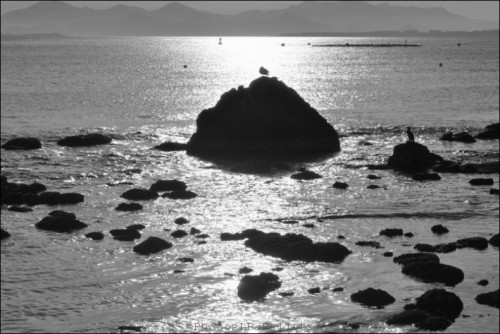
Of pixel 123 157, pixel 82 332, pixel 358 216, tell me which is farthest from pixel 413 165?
pixel 82 332

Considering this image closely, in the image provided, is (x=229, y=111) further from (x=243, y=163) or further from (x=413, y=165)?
(x=413, y=165)

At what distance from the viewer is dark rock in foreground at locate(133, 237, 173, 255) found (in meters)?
39.5

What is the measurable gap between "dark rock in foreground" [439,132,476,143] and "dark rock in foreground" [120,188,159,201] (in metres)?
35.0

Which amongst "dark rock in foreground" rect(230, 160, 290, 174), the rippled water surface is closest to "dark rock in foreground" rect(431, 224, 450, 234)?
the rippled water surface

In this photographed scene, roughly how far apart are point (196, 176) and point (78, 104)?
6445cm

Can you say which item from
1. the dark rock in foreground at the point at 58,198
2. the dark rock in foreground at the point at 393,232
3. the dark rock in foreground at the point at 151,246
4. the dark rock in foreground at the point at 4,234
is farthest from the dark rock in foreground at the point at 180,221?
the dark rock in foreground at the point at 393,232

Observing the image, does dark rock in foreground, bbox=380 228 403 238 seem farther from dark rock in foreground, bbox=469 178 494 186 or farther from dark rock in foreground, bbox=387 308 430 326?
dark rock in foreground, bbox=469 178 494 186

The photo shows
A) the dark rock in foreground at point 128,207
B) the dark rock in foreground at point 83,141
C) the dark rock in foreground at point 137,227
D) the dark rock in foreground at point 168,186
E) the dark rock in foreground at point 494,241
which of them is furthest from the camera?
the dark rock in foreground at point 83,141

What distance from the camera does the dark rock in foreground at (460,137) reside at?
245 feet

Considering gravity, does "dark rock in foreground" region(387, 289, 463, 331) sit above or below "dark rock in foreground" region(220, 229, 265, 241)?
above

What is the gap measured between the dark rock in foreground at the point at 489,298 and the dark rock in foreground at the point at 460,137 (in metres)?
44.3

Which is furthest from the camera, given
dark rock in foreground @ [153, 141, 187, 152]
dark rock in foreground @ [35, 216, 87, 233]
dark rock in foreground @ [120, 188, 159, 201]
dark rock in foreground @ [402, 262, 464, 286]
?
dark rock in foreground @ [153, 141, 187, 152]

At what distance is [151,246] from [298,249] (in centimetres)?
736

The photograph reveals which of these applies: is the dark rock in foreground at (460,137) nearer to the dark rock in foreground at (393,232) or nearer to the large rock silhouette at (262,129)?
the large rock silhouette at (262,129)
